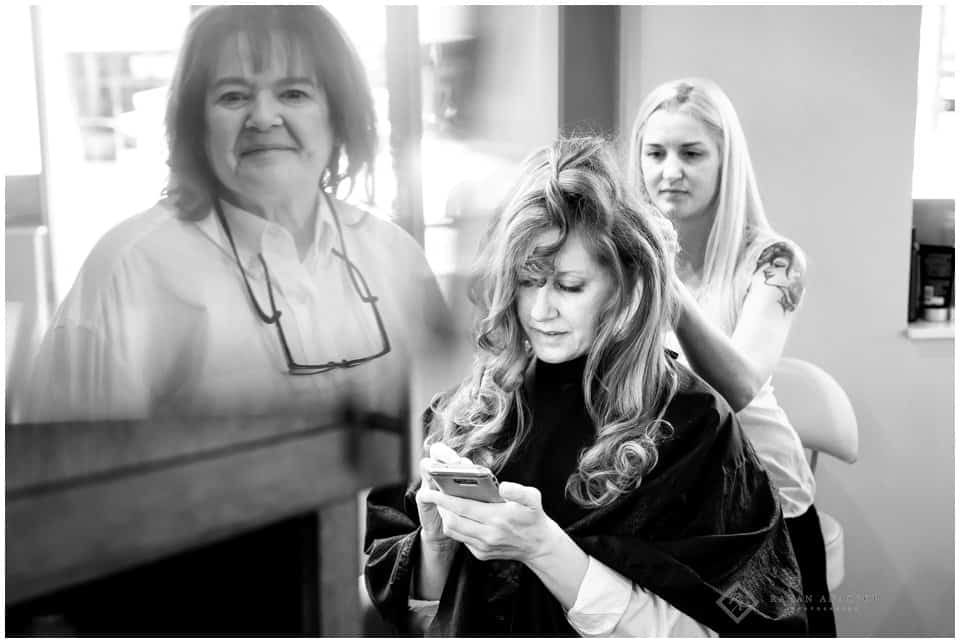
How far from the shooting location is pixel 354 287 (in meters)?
1.71

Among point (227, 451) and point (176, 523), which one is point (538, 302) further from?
point (176, 523)

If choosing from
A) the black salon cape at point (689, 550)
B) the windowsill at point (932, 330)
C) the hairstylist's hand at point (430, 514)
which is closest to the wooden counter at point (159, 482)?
the hairstylist's hand at point (430, 514)

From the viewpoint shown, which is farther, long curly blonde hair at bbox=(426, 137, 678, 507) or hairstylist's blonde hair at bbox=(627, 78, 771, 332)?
hairstylist's blonde hair at bbox=(627, 78, 771, 332)

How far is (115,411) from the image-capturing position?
1.65 m

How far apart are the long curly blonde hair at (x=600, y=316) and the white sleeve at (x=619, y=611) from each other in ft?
0.45

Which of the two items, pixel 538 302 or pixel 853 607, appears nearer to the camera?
pixel 538 302

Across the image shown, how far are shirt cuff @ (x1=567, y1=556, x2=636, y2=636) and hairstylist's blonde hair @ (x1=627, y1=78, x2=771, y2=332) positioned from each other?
53 cm

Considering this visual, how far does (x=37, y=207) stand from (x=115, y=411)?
413 mm

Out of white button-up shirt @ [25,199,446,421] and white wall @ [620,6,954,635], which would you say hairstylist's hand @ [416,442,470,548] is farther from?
white wall @ [620,6,954,635]

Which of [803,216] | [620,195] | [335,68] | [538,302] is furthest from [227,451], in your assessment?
[803,216]

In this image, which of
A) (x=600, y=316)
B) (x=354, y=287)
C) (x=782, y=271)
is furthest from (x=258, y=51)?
(x=782, y=271)

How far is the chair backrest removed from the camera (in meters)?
1.76

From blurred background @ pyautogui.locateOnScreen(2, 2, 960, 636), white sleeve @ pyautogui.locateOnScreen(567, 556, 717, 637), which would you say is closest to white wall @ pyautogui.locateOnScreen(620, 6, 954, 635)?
blurred background @ pyautogui.locateOnScreen(2, 2, 960, 636)

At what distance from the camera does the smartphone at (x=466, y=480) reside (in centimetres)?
150
